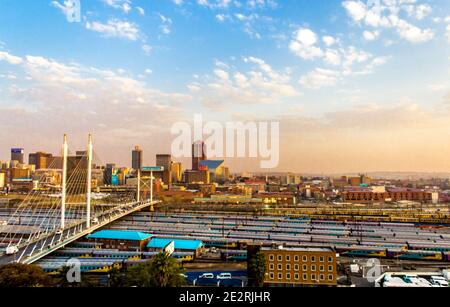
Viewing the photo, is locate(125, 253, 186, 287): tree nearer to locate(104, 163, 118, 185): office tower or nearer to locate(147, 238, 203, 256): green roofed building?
locate(147, 238, 203, 256): green roofed building

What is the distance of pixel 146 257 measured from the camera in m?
5.91

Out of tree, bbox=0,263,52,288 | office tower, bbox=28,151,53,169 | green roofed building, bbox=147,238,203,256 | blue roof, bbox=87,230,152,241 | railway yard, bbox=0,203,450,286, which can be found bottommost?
railway yard, bbox=0,203,450,286

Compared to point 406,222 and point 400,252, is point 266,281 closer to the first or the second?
point 400,252

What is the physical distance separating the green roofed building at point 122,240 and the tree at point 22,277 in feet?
11.6

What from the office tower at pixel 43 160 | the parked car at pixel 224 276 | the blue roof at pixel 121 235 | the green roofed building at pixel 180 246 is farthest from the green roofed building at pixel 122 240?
the office tower at pixel 43 160

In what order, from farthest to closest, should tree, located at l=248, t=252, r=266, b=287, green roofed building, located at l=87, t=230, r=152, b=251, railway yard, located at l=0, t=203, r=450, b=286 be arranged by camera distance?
green roofed building, located at l=87, t=230, r=152, b=251
railway yard, located at l=0, t=203, r=450, b=286
tree, located at l=248, t=252, r=266, b=287

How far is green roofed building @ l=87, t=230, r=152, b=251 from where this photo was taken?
22.3 feet

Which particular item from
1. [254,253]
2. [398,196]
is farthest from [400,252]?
[398,196]

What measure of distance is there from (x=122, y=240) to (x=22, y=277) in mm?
4162

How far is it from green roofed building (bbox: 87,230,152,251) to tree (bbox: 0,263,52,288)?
3543mm

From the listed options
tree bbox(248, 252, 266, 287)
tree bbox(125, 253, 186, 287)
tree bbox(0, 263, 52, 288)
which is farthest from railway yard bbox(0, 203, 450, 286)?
tree bbox(0, 263, 52, 288)

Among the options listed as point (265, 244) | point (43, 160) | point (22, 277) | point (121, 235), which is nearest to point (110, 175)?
point (43, 160)
